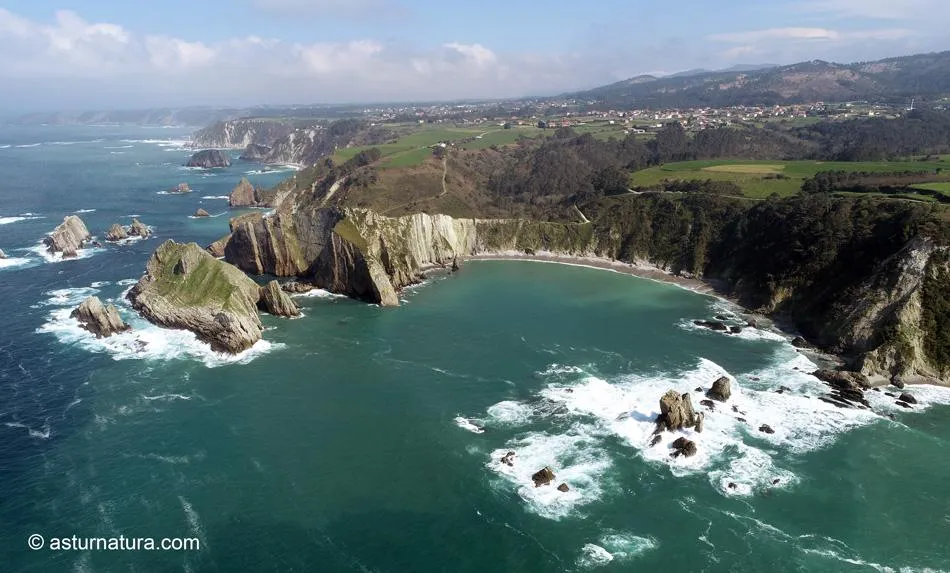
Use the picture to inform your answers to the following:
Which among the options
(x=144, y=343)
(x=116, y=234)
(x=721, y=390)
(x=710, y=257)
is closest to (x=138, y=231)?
(x=116, y=234)

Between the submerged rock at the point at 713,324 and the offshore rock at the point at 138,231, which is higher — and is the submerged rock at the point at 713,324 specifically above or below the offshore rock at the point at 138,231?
below

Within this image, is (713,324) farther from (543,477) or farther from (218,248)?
(218,248)

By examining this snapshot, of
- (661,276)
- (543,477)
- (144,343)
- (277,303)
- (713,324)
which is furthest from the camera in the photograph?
(661,276)

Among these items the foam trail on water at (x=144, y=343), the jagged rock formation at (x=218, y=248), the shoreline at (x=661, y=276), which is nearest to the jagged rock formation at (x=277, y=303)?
the foam trail on water at (x=144, y=343)

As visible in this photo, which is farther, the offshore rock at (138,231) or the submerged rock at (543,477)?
the offshore rock at (138,231)

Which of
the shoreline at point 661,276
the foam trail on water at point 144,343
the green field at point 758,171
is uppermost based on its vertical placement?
the green field at point 758,171

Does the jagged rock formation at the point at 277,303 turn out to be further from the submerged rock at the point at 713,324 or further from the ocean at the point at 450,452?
the submerged rock at the point at 713,324

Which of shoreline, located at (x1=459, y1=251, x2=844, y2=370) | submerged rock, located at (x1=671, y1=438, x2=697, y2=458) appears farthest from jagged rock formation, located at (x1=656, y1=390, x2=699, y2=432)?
shoreline, located at (x1=459, y1=251, x2=844, y2=370)
